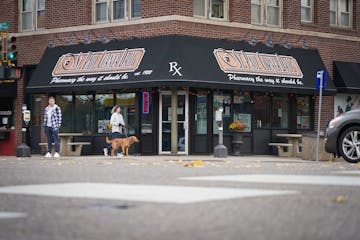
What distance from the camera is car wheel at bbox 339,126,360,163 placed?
19.2 metres

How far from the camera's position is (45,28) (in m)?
33.0

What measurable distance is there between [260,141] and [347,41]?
22.1 feet

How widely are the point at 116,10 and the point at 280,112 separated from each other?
7.58 metres

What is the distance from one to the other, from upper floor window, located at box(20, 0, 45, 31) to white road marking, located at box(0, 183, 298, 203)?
23394mm

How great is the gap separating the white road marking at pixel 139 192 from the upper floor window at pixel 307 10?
23294 mm

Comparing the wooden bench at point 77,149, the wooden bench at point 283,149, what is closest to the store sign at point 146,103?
the wooden bench at point 77,149

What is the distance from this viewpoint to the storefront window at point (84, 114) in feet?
103

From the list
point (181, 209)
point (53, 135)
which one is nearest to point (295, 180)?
point (181, 209)

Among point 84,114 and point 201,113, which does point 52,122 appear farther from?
point 201,113

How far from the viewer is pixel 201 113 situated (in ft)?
96.9

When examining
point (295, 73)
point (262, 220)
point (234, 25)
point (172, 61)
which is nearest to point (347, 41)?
point (295, 73)

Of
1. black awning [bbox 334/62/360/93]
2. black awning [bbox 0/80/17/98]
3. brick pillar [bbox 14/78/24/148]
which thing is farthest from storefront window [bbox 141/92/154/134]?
black awning [bbox 334/62/360/93]

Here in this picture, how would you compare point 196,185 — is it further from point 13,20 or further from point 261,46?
point 13,20

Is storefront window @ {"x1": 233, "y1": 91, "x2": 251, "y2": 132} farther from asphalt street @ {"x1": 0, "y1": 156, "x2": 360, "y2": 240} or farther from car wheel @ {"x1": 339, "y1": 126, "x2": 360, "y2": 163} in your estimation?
asphalt street @ {"x1": 0, "y1": 156, "x2": 360, "y2": 240}
